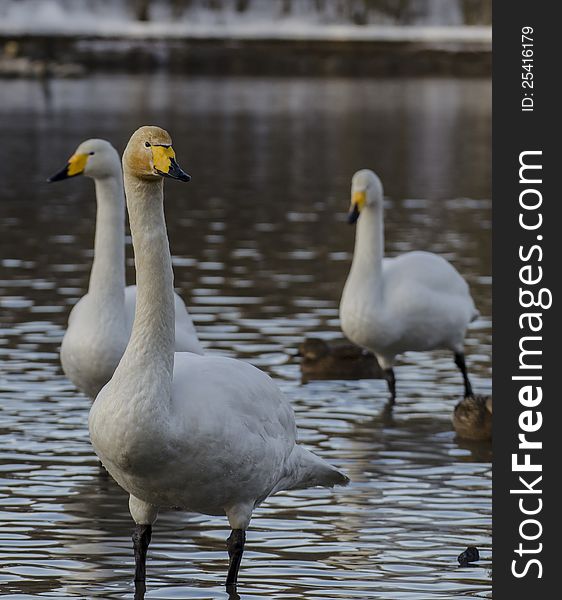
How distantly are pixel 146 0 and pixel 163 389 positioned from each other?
262 ft

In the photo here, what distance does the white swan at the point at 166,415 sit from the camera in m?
6.40

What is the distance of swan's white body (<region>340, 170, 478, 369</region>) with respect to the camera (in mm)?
11141

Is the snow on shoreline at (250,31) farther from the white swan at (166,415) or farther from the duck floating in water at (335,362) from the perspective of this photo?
the white swan at (166,415)

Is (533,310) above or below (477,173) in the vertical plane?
above

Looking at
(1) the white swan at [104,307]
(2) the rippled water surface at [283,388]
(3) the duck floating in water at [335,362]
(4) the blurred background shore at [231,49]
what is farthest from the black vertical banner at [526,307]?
(4) the blurred background shore at [231,49]

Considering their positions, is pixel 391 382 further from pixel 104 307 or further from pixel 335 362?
pixel 104 307

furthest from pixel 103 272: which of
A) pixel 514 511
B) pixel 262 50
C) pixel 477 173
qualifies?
pixel 262 50

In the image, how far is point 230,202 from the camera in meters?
22.6

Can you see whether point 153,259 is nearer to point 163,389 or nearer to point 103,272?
point 163,389

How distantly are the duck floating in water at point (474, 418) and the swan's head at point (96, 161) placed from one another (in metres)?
2.67

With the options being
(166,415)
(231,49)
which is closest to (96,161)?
(166,415)

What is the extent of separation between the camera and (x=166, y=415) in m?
6.39

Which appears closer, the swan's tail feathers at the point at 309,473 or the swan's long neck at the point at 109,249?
the swan's tail feathers at the point at 309,473

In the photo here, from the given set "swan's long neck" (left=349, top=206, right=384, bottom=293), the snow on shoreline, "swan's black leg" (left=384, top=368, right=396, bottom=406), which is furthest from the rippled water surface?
the snow on shoreline
